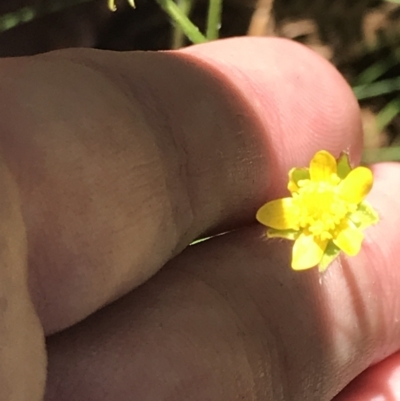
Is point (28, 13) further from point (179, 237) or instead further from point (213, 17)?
point (179, 237)

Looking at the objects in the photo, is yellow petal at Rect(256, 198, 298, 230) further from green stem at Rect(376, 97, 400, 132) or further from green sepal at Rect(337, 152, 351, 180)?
green stem at Rect(376, 97, 400, 132)

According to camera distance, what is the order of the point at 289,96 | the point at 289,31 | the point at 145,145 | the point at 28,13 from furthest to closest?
the point at 289,31 < the point at 28,13 < the point at 289,96 < the point at 145,145

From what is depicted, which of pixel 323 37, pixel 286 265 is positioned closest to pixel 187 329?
pixel 286 265

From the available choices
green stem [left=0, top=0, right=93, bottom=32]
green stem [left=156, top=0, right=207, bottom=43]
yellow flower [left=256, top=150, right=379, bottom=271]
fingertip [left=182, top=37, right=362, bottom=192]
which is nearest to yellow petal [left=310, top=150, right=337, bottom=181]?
yellow flower [left=256, top=150, right=379, bottom=271]

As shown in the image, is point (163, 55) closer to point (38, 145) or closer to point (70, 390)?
point (38, 145)

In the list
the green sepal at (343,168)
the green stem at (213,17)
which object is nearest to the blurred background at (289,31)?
the green stem at (213,17)

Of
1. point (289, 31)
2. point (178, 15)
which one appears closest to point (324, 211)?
point (178, 15)

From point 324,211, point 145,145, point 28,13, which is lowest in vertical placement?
point 324,211

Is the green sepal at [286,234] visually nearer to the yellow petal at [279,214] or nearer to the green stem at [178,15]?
the yellow petal at [279,214]

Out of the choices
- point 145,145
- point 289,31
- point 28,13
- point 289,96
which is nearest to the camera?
point 145,145
